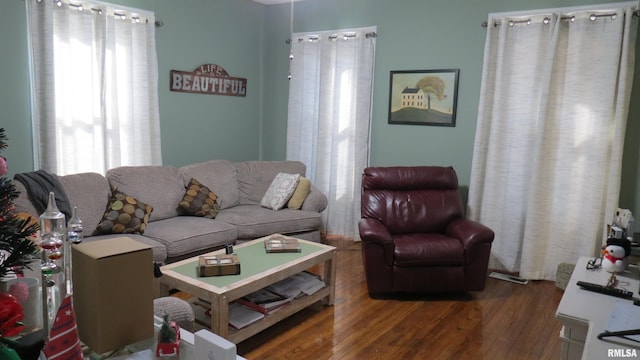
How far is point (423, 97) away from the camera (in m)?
4.56

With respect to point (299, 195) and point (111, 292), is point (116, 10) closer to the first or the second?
point (299, 195)

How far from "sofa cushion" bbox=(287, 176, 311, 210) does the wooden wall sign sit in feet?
4.76

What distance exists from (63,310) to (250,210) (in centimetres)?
327

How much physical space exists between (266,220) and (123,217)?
118 cm

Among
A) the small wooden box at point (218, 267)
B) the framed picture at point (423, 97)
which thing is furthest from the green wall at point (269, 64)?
the small wooden box at point (218, 267)

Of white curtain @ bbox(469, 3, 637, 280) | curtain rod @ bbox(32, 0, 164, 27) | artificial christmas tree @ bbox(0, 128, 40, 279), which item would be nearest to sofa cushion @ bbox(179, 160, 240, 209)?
curtain rod @ bbox(32, 0, 164, 27)

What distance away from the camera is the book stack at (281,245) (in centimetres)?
313

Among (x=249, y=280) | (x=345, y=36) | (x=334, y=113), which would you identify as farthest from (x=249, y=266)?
(x=345, y=36)

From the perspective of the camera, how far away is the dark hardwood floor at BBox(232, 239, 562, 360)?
8.97 feet

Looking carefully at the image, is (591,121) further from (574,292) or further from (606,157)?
(574,292)

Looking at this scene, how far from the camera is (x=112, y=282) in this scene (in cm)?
124

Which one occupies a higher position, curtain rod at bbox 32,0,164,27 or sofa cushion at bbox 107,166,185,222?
curtain rod at bbox 32,0,164,27

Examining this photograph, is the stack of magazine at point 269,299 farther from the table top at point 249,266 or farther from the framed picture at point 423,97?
the framed picture at point 423,97

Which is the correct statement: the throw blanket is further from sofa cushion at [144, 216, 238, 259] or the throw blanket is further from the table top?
the table top
